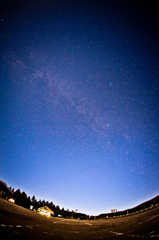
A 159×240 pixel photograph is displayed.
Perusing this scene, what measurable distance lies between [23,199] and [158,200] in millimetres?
58517

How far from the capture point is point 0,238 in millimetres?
3146

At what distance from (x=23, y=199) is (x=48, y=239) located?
6479cm

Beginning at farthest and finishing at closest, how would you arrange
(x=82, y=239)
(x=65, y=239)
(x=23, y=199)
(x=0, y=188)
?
(x=23, y=199), (x=0, y=188), (x=82, y=239), (x=65, y=239)

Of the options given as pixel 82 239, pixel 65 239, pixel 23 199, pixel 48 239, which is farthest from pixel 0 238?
pixel 23 199

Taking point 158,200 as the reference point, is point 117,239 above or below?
above

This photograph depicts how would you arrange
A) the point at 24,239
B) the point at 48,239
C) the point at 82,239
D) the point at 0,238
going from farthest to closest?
the point at 82,239 → the point at 48,239 → the point at 24,239 → the point at 0,238

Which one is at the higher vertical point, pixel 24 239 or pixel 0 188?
pixel 24 239

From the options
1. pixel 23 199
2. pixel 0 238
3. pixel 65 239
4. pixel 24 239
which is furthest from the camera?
pixel 23 199

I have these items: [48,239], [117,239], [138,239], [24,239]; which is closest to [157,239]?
[138,239]

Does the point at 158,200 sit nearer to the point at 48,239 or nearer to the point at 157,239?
the point at 157,239

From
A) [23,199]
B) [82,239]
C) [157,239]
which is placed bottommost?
[23,199]

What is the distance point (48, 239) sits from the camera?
412cm

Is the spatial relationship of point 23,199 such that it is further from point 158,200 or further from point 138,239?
point 138,239

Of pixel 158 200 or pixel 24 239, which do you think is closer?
pixel 24 239
